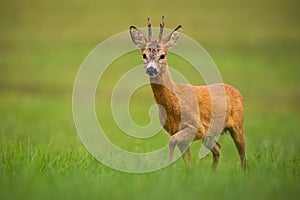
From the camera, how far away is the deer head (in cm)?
900

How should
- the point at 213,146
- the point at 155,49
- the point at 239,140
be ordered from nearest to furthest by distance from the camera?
the point at 155,49, the point at 239,140, the point at 213,146

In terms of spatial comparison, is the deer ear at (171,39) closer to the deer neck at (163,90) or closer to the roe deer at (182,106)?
the roe deer at (182,106)

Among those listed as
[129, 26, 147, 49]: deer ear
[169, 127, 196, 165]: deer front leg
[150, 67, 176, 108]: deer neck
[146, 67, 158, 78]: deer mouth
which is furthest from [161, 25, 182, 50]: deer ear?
[169, 127, 196, 165]: deer front leg

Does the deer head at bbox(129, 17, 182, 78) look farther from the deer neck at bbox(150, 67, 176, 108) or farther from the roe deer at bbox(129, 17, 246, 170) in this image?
the deer neck at bbox(150, 67, 176, 108)

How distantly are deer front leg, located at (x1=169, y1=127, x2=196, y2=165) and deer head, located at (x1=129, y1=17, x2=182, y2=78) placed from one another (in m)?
0.97

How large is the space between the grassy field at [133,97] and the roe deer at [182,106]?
1.50ft

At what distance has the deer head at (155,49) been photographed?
29.5 feet

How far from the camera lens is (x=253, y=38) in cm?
4156

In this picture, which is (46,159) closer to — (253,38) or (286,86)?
(286,86)

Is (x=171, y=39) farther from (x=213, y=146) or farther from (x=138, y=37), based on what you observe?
(x=213, y=146)

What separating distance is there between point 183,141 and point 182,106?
66 centimetres

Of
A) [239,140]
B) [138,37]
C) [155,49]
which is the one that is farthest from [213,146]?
[138,37]

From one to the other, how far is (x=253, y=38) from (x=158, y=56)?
33.3 meters

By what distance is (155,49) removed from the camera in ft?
30.3
